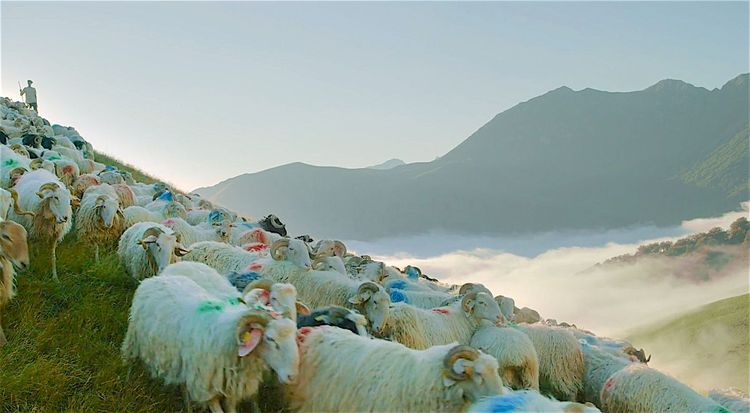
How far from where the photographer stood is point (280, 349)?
4.18 meters

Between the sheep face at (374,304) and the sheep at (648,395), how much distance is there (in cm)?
309

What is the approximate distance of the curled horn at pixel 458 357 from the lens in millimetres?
4102

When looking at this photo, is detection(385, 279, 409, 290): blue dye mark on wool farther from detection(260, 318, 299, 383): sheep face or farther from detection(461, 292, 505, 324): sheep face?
detection(260, 318, 299, 383): sheep face

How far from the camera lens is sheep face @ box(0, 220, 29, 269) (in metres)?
5.68

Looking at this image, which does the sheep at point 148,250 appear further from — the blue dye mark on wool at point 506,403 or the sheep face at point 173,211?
the blue dye mark on wool at point 506,403

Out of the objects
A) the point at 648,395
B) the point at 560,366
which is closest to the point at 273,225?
the point at 560,366

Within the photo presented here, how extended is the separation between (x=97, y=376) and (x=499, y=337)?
4663mm

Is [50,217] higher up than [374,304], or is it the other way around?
[50,217]

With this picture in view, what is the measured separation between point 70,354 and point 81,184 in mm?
8442

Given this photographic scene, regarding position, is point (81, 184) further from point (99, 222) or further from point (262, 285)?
point (262, 285)

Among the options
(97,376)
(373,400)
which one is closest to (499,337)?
(373,400)

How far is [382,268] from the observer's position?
426 inches

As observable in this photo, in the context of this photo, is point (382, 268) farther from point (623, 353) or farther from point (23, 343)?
point (23, 343)

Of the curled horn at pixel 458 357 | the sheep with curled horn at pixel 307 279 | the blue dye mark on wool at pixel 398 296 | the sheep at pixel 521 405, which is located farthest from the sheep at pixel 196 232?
the sheep at pixel 521 405
